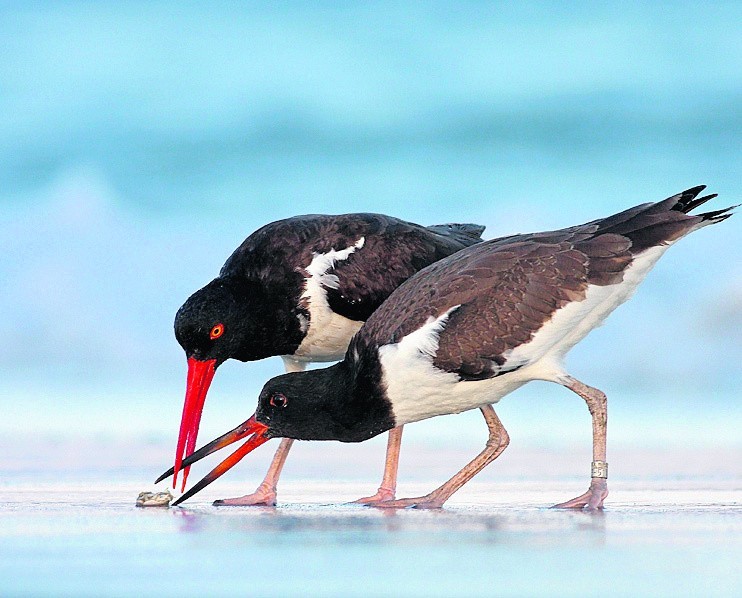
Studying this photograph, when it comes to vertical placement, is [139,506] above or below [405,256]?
below

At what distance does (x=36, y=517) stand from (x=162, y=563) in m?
2.83

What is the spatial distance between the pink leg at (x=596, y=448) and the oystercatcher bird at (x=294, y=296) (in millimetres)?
2189

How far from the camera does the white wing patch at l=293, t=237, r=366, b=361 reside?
1148cm

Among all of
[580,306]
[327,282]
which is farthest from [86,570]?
[327,282]

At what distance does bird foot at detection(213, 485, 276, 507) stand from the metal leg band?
271 centimetres

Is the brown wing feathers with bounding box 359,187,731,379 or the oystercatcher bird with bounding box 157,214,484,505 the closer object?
the brown wing feathers with bounding box 359,187,731,379

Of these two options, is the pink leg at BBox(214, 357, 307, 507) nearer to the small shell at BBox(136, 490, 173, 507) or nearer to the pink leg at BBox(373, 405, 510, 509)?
the small shell at BBox(136, 490, 173, 507)

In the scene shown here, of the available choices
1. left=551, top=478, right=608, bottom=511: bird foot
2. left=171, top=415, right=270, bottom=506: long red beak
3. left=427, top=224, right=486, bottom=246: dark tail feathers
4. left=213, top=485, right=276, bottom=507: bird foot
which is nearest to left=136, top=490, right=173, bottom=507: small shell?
left=171, top=415, right=270, bottom=506: long red beak

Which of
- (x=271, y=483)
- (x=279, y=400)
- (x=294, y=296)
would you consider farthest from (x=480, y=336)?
(x=271, y=483)

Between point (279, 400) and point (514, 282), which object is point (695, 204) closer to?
point (514, 282)

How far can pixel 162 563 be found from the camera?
19.6 feet

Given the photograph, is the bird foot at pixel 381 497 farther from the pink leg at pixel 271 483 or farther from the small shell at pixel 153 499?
the small shell at pixel 153 499

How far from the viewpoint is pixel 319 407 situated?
391 inches

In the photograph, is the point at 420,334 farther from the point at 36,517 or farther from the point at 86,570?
the point at 86,570
